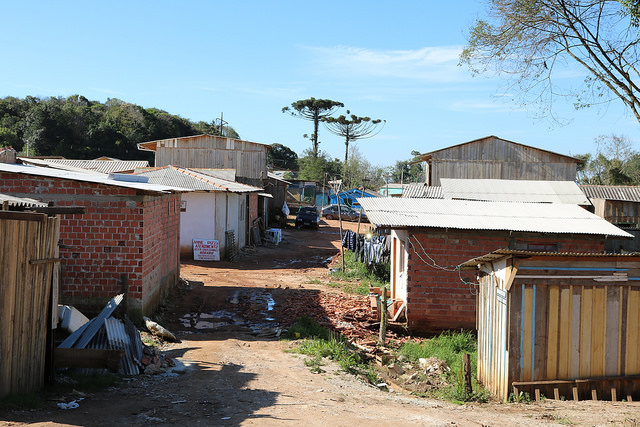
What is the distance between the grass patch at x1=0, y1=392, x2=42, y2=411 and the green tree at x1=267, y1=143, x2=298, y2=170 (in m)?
70.4

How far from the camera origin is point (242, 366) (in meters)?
8.52

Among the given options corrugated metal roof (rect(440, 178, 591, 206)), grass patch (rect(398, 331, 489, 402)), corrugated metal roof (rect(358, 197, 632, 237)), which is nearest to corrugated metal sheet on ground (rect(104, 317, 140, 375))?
grass patch (rect(398, 331, 489, 402))

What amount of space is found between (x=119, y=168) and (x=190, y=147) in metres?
5.21

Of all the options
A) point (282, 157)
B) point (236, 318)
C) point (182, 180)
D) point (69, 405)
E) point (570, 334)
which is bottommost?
point (236, 318)

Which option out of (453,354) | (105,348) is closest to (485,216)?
(453,354)

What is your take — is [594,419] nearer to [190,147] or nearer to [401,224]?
[401,224]

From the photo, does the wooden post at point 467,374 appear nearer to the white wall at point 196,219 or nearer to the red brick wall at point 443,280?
the red brick wall at point 443,280

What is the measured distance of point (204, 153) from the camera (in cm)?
3384

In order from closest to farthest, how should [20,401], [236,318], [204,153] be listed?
[20,401] < [236,318] < [204,153]

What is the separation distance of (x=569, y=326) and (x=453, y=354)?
2956 millimetres

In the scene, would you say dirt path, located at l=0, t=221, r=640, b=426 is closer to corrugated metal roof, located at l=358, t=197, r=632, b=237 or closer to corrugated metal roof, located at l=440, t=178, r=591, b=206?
corrugated metal roof, located at l=358, t=197, r=632, b=237

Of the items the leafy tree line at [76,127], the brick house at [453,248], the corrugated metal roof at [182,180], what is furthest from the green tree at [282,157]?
the brick house at [453,248]

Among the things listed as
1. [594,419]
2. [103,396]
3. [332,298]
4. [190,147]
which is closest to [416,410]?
[594,419]

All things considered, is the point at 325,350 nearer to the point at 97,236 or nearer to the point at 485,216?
the point at 97,236
